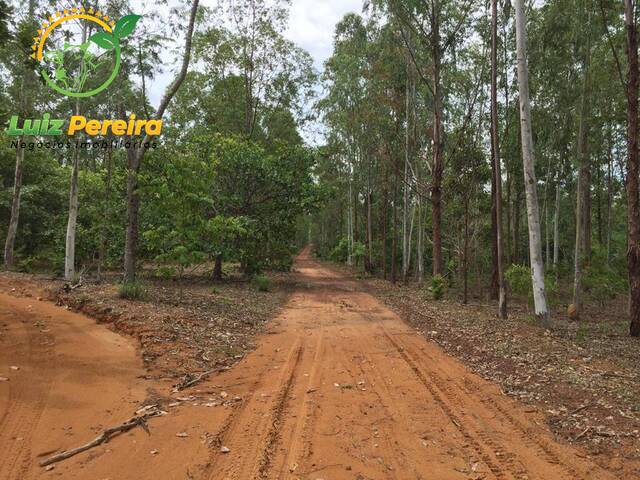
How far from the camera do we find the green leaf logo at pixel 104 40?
14.5 metres

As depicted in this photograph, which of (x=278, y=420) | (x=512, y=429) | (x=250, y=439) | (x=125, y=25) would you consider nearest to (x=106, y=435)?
(x=250, y=439)

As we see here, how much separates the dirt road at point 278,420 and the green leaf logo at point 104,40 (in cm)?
1033

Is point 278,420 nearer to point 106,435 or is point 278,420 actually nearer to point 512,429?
point 106,435

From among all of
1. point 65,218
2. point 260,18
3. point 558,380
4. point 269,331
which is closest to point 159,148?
point 269,331

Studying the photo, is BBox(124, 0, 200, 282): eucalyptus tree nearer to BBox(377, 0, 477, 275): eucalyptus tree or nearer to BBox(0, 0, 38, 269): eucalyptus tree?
BBox(0, 0, 38, 269): eucalyptus tree

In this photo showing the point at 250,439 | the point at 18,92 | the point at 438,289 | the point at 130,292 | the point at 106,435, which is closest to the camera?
the point at 106,435

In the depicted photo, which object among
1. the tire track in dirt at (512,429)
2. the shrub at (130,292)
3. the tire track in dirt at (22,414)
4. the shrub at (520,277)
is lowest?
the tire track in dirt at (512,429)

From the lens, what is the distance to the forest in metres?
4.27

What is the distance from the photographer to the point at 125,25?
13.8m

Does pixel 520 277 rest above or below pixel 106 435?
above

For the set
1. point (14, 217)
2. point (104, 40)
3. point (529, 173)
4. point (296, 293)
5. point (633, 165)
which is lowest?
point (296, 293)

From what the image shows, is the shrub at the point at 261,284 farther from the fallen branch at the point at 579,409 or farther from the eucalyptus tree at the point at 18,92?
the fallen branch at the point at 579,409

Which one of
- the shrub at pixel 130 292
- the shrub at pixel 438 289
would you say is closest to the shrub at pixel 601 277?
the shrub at pixel 438 289

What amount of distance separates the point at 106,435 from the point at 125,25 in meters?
13.5
